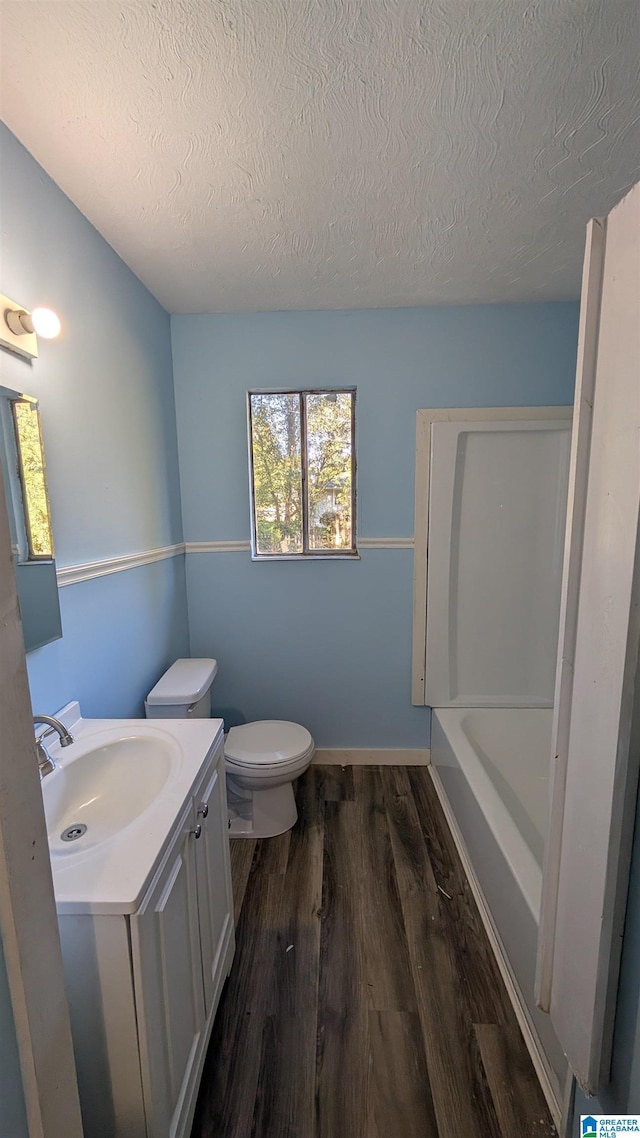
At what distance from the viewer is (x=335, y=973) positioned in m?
1.36

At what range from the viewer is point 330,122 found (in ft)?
3.55

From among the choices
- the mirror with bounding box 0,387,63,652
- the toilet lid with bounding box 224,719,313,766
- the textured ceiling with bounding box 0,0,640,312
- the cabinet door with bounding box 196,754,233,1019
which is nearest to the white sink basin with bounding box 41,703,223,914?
the cabinet door with bounding box 196,754,233,1019

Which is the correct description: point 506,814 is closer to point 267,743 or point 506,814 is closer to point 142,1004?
point 267,743

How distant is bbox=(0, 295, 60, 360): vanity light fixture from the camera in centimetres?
101

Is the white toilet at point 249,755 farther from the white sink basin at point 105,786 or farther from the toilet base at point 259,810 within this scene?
the white sink basin at point 105,786

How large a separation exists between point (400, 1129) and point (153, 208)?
8.57 feet

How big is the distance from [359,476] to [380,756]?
1558 millimetres

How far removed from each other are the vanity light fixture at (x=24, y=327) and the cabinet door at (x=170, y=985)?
1.18 m

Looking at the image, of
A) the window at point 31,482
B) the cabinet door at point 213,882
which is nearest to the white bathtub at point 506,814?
the cabinet door at point 213,882

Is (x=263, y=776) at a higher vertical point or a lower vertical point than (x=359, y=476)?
lower

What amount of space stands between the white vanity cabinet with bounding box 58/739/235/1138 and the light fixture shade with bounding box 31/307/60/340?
4.12 ft

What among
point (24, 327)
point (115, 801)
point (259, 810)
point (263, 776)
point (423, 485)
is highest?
point (24, 327)

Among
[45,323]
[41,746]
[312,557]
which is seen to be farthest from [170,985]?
[312,557]

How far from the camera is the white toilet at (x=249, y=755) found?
1723mm
